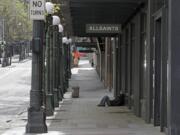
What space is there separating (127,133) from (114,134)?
1.51 ft

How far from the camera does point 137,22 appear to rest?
69.2 ft

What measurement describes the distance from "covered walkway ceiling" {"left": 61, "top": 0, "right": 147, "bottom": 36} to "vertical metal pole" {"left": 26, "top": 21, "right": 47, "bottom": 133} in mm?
3002

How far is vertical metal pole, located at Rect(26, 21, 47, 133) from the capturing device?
15.1m

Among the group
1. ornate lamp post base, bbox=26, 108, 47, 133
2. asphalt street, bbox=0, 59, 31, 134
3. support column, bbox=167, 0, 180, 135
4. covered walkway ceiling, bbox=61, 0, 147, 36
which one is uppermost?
covered walkway ceiling, bbox=61, 0, 147, 36

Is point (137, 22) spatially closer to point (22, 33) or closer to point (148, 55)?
point (148, 55)

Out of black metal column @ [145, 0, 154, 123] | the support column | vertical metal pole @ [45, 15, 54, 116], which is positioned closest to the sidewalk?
vertical metal pole @ [45, 15, 54, 116]

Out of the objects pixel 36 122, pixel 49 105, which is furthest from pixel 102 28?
pixel 36 122

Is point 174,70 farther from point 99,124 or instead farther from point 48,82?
point 48,82

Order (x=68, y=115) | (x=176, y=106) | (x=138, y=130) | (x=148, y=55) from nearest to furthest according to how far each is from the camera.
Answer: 1. (x=176, y=106)
2. (x=138, y=130)
3. (x=148, y=55)
4. (x=68, y=115)

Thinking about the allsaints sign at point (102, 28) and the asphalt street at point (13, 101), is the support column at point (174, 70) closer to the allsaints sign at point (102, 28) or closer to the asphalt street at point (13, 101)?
the asphalt street at point (13, 101)

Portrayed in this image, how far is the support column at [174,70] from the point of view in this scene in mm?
12203

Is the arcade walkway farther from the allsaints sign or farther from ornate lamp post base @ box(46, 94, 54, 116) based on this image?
the allsaints sign

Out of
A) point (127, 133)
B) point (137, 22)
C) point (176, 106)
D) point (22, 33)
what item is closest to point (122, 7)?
point (137, 22)

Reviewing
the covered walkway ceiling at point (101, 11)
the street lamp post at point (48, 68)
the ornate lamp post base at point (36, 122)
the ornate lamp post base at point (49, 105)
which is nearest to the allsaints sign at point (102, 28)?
the covered walkway ceiling at point (101, 11)
